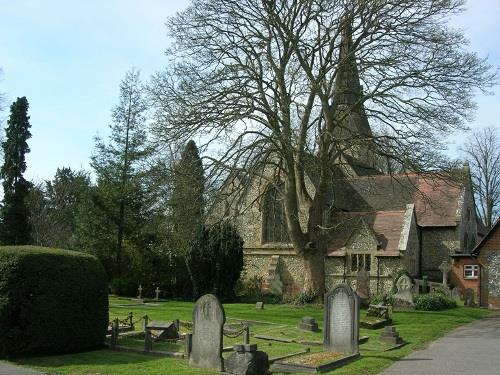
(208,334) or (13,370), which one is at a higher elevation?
(208,334)

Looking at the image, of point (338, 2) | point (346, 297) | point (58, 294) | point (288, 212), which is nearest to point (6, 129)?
point (288, 212)

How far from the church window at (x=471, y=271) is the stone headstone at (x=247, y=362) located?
26855mm

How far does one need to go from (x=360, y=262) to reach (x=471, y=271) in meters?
6.75

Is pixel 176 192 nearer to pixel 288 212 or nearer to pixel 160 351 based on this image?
pixel 288 212

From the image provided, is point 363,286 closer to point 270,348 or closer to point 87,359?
point 270,348

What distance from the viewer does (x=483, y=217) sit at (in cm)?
5816

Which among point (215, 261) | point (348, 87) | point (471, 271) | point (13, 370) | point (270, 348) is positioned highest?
point (348, 87)

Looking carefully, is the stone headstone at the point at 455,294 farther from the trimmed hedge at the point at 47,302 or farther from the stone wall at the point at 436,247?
the trimmed hedge at the point at 47,302

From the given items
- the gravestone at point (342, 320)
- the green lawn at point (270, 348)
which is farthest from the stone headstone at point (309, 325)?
the gravestone at point (342, 320)

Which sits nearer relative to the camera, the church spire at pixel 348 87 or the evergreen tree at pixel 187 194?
the evergreen tree at pixel 187 194

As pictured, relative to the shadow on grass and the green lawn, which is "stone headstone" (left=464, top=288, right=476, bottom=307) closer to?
the green lawn

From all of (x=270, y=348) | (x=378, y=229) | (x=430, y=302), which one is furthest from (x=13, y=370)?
(x=378, y=229)

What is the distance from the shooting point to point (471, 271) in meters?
35.0

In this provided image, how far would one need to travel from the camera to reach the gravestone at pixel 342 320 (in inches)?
559
